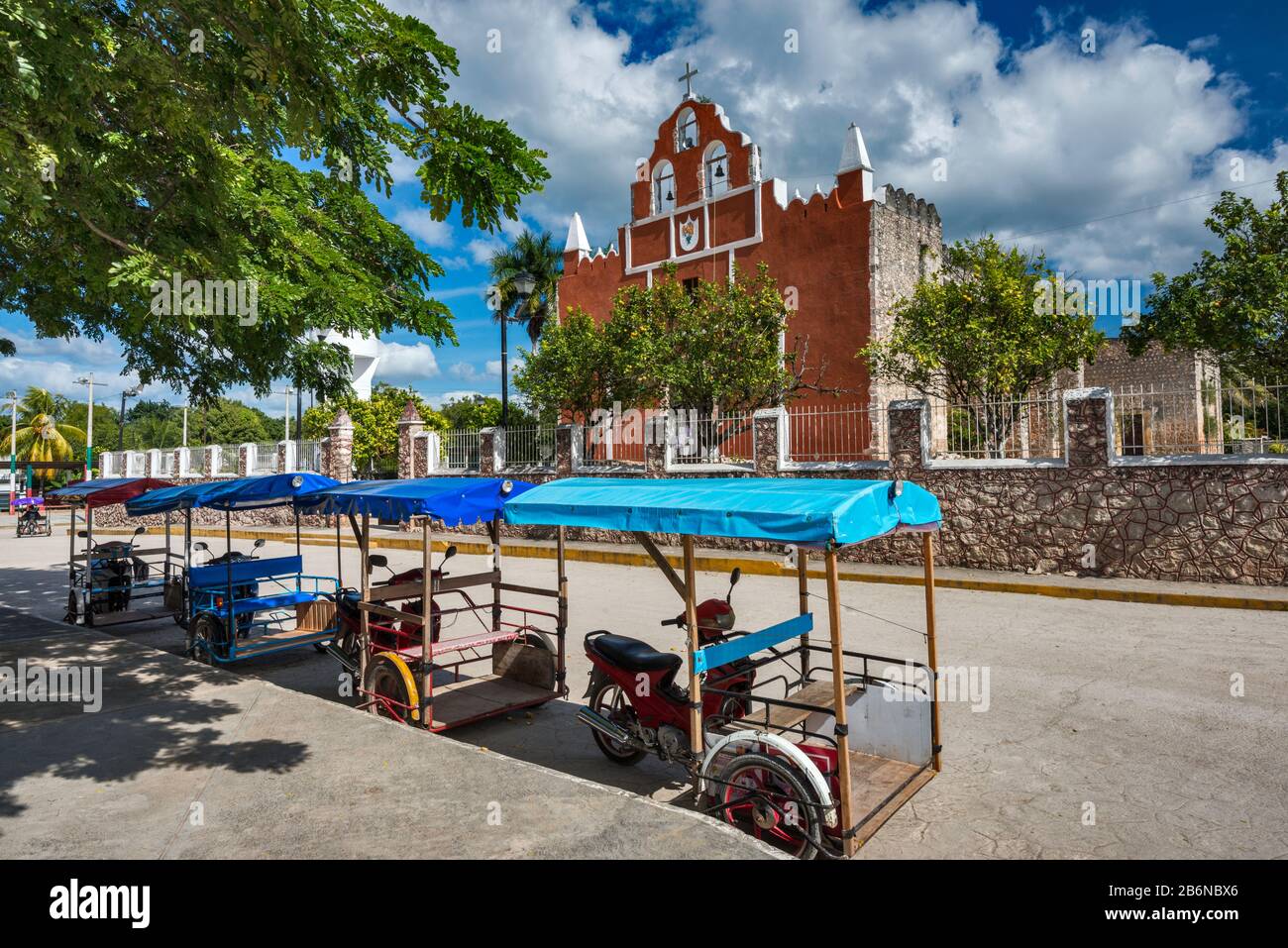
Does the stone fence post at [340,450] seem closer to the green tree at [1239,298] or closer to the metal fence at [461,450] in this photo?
the metal fence at [461,450]

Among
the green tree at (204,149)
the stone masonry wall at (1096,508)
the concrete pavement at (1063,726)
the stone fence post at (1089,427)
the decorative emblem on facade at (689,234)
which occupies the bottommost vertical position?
the concrete pavement at (1063,726)

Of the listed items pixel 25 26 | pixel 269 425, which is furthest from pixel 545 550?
pixel 269 425

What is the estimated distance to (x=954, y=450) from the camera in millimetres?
14992

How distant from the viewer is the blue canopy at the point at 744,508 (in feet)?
13.2

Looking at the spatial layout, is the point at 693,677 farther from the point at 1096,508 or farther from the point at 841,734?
the point at 1096,508

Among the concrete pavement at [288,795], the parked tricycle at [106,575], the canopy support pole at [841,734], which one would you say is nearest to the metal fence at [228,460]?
the parked tricycle at [106,575]

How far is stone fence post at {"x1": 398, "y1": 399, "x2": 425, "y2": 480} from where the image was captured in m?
24.8

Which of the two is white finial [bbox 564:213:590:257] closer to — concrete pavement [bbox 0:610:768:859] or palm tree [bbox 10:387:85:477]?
concrete pavement [bbox 0:610:768:859]

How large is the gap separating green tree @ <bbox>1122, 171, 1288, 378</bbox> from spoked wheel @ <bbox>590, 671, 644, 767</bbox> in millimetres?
10833

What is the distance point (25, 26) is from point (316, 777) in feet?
15.7

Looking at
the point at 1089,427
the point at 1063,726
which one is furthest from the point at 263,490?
the point at 1089,427

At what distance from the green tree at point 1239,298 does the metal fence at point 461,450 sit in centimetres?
1734
